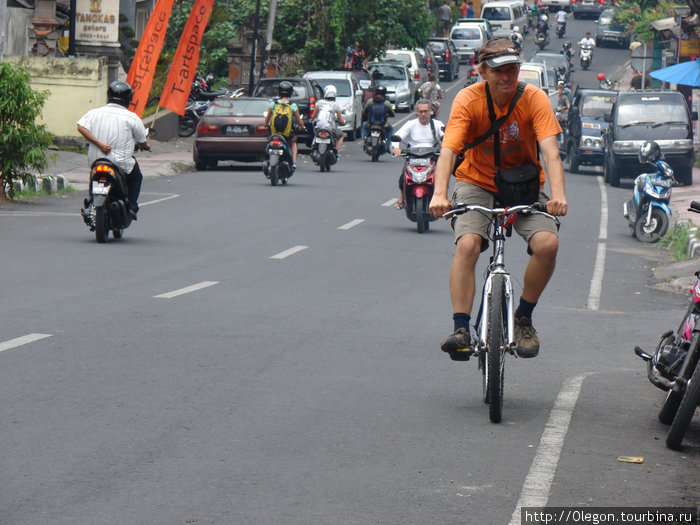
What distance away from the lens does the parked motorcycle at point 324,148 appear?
29562 millimetres

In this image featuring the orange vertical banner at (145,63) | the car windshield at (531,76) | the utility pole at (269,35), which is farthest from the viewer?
the car windshield at (531,76)

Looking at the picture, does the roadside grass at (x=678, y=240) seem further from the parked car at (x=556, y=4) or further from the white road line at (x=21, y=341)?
the parked car at (x=556, y=4)

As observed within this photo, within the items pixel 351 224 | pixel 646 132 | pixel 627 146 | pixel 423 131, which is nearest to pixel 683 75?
pixel 646 132

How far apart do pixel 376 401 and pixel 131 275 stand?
587 cm

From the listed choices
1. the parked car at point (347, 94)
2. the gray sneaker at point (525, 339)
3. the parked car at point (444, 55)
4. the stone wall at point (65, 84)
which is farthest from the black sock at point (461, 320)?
the parked car at point (444, 55)

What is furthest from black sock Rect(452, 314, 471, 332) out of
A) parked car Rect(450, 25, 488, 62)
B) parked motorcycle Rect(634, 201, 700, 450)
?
parked car Rect(450, 25, 488, 62)

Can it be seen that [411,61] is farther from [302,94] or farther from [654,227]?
[654,227]

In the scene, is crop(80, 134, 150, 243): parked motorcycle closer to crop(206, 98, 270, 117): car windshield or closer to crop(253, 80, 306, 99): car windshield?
crop(206, 98, 270, 117): car windshield

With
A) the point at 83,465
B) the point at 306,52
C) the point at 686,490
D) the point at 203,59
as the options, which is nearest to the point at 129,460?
the point at 83,465

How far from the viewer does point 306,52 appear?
4953 cm

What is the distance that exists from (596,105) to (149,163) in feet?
39.6

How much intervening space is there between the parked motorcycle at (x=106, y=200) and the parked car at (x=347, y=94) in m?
24.4

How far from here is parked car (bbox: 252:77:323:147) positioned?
35688 mm

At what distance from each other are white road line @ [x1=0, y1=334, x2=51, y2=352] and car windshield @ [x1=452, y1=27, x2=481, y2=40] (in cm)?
6735
